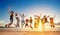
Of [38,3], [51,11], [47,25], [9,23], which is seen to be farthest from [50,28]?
[9,23]

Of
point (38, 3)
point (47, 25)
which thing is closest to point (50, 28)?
point (47, 25)

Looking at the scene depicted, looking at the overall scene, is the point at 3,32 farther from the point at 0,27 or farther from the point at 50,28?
the point at 50,28

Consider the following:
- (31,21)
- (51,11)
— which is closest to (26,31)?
(31,21)

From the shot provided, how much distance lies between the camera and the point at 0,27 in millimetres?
2127

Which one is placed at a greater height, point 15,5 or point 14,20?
point 15,5

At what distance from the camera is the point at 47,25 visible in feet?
6.93

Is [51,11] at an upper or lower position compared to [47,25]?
upper

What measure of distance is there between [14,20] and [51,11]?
53cm

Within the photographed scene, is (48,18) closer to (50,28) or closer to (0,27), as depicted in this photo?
(50,28)

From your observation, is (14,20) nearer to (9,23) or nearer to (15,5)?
(9,23)

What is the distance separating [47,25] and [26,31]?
0.99 ft

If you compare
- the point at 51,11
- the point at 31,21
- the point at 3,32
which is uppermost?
the point at 51,11

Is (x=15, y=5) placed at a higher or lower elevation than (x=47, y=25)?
higher

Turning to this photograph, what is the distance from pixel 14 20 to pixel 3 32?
22cm
